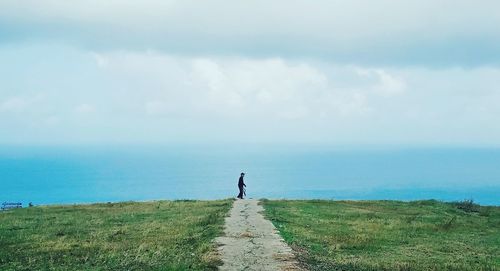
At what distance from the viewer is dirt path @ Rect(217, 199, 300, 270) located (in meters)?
17.5

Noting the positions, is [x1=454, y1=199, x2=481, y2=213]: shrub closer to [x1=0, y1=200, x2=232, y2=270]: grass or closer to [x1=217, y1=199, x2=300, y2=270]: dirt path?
[x1=0, y1=200, x2=232, y2=270]: grass

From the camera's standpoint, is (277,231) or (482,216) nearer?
(277,231)

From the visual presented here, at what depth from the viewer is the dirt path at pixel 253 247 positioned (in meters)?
17.5

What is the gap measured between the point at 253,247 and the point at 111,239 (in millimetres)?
7963

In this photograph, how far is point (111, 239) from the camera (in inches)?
1000

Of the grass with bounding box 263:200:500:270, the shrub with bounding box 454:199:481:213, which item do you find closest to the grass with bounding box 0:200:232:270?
the grass with bounding box 263:200:500:270

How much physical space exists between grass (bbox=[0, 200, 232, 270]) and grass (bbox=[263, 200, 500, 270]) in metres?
4.09

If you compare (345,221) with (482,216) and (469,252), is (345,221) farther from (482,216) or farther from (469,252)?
(482,216)

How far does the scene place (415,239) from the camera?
27062 mm

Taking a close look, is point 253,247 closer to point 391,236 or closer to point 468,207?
point 391,236

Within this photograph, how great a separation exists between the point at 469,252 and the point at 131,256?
46.6ft

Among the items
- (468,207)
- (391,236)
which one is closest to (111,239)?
(391,236)

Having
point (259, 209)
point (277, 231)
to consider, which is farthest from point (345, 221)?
point (277, 231)

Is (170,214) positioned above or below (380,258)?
above
